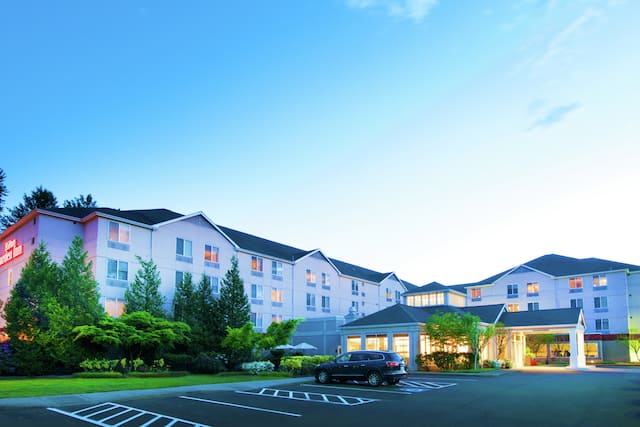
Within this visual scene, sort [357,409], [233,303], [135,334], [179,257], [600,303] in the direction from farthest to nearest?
[600,303]
[179,257]
[233,303]
[135,334]
[357,409]

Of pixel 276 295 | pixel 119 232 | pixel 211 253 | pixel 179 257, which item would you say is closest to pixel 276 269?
pixel 276 295

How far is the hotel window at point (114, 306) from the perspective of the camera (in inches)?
1378

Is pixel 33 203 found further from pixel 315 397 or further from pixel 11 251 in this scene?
pixel 315 397

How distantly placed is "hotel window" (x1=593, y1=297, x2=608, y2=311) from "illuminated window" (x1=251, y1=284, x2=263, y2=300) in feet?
126

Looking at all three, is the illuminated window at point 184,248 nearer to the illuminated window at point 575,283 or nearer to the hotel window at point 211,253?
the hotel window at point 211,253

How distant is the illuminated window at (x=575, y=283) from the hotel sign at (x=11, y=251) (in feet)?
183

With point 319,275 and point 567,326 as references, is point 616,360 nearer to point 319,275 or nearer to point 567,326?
point 567,326

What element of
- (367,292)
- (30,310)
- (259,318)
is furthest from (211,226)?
(367,292)

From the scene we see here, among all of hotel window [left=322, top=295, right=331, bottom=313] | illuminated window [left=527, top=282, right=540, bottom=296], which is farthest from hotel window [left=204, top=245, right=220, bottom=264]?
illuminated window [left=527, top=282, right=540, bottom=296]

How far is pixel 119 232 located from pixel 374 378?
20720mm

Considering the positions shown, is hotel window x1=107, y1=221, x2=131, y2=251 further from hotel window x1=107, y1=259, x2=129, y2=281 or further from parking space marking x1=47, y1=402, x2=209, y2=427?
parking space marking x1=47, y1=402, x2=209, y2=427

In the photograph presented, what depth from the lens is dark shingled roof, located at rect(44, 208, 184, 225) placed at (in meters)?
36.6

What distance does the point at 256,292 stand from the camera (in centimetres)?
4791

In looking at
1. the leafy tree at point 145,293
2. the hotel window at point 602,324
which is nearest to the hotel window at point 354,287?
the hotel window at point 602,324
